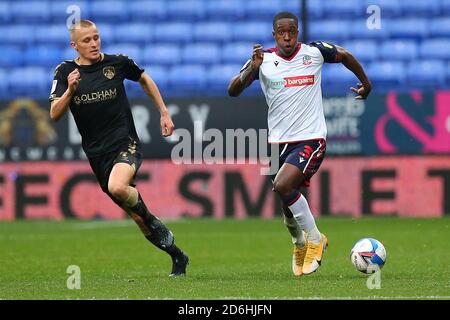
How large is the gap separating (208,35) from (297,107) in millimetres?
10838

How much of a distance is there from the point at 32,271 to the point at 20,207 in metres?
6.84

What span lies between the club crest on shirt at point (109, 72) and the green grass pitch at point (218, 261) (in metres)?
1.64

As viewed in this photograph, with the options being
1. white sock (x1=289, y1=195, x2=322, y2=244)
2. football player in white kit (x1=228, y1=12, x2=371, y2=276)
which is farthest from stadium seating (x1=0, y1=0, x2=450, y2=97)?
white sock (x1=289, y1=195, x2=322, y2=244)

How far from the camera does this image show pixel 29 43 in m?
20.5

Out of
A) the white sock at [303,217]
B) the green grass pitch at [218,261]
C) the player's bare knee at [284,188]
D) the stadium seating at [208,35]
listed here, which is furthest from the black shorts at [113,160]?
the stadium seating at [208,35]

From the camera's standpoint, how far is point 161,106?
9539 millimetres

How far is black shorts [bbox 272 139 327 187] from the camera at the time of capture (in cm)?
937

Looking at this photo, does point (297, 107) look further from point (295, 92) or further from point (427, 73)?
point (427, 73)

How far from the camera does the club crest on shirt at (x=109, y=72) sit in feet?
31.4

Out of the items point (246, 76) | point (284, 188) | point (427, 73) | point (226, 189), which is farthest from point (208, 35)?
point (284, 188)

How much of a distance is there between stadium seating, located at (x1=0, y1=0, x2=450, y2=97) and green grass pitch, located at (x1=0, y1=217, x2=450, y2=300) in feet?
11.6
